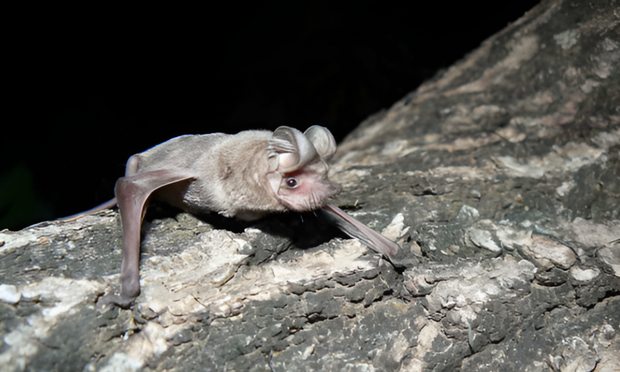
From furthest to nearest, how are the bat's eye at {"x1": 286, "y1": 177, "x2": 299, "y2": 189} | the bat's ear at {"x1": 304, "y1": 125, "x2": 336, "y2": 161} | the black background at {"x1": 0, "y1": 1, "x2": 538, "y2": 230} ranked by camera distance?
1. the black background at {"x1": 0, "y1": 1, "x2": 538, "y2": 230}
2. the bat's ear at {"x1": 304, "y1": 125, "x2": 336, "y2": 161}
3. the bat's eye at {"x1": 286, "y1": 177, "x2": 299, "y2": 189}

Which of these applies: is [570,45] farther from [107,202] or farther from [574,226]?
[107,202]

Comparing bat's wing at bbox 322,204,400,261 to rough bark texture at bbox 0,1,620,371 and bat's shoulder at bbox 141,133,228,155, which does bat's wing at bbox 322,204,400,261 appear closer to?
rough bark texture at bbox 0,1,620,371

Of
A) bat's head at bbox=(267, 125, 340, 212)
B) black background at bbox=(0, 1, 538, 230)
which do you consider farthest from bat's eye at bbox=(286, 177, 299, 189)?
black background at bbox=(0, 1, 538, 230)

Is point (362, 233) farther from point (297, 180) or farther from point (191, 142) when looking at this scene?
point (191, 142)

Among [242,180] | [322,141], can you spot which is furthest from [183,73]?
[322,141]

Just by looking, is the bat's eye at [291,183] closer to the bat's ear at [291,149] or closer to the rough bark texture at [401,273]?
the bat's ear at [291,149]

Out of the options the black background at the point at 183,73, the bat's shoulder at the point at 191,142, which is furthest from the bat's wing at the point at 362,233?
the black background at the point at 183,73
